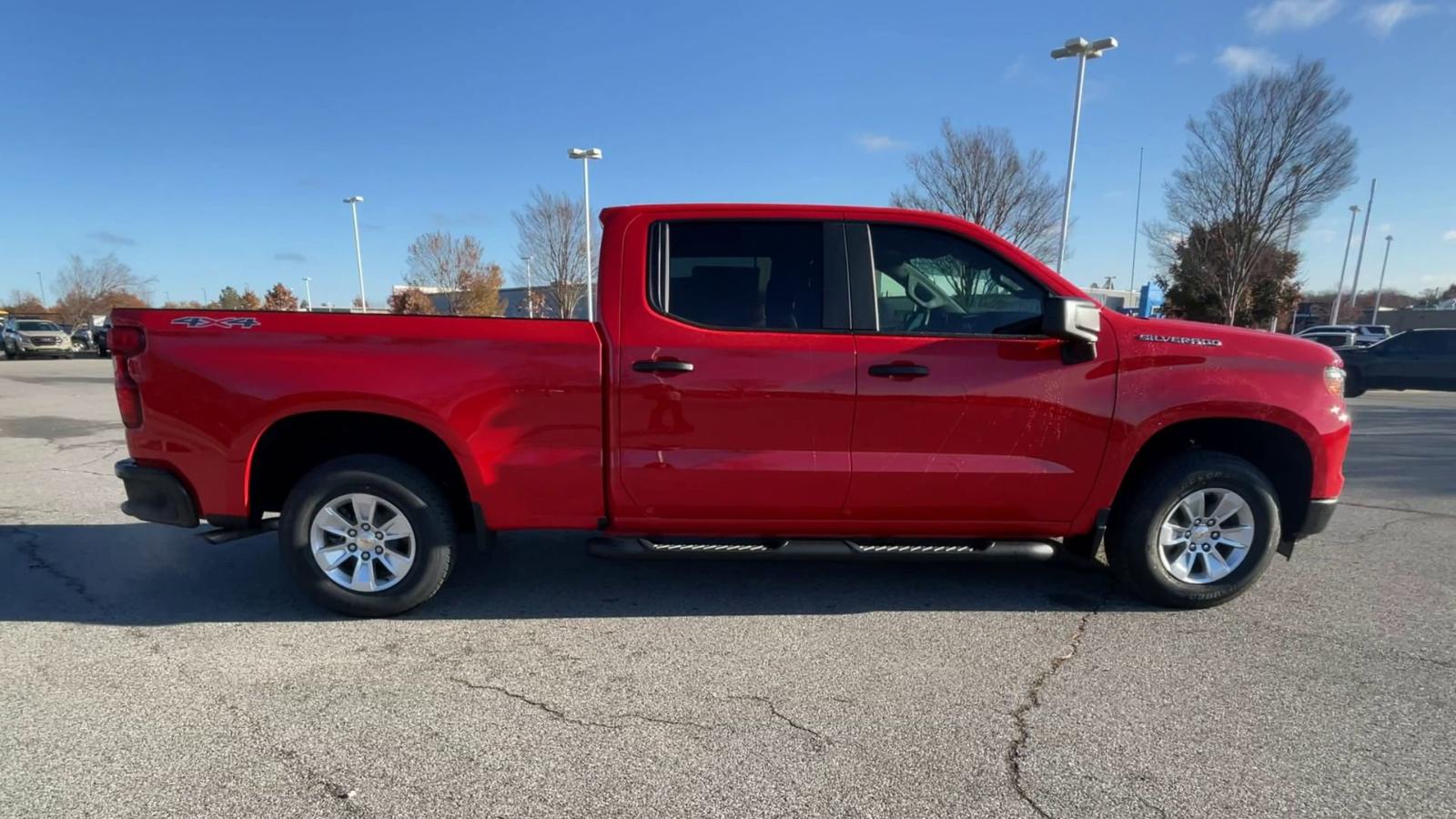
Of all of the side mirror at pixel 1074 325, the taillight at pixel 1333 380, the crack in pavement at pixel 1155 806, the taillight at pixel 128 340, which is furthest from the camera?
the taillight at pixel 1333 380

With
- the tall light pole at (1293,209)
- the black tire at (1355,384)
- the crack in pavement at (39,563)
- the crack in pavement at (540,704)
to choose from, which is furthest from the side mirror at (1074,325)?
the tall light pole at (1293,209)

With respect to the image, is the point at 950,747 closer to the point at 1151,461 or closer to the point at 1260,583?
the point at 1151,461

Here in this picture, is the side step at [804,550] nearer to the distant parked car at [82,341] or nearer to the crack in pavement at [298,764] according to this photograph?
the crack in pavement at [298,764]

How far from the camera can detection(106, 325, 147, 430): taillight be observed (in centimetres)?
347

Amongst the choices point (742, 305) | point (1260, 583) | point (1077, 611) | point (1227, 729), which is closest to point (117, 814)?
point (742, 305)

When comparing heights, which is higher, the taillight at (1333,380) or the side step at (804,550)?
the taillight at (1333,380)

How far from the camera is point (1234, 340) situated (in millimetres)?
3662

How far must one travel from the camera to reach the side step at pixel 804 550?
12.0ft

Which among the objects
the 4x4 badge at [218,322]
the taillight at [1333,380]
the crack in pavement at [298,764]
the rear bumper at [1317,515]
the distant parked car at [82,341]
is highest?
the 4x4 badge at [218,322]

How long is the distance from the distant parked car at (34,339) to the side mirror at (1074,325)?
123 ft

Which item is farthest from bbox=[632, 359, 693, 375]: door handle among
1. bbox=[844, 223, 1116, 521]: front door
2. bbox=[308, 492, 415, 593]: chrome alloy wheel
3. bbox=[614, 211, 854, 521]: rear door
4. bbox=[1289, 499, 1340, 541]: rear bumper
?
bbox=[1289, 499, 1340, 541]: rear bumper

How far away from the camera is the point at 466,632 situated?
361 cm

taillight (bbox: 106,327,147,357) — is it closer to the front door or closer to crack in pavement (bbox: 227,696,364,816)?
crack in pavement (bbox: 227,696,364,816)

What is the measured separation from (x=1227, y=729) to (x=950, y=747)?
105cm
